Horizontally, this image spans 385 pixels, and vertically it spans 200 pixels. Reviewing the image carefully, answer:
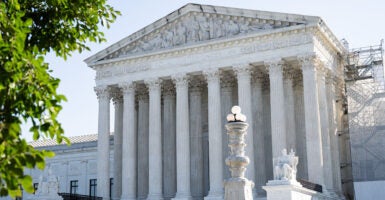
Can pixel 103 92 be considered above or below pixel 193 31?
below

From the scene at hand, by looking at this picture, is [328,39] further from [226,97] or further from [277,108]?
[226,97]

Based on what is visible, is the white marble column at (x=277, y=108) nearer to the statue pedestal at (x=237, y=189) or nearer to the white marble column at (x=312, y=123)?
the white marble column at (x=312, y=123)

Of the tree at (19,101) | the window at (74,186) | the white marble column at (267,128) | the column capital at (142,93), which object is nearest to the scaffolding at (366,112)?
the white marble column at (267,128)

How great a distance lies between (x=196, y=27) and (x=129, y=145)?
11.6m

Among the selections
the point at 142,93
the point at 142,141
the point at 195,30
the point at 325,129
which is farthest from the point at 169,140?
the point at 325,129

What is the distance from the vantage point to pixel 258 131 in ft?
163

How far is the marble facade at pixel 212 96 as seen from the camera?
4609 centimetres

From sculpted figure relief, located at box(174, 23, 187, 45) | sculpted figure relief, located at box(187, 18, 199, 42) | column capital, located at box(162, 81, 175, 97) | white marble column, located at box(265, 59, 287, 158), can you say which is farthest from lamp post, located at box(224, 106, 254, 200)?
column capital, located at box(162, 81, 175, 97)

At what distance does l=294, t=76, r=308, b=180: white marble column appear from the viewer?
49.0m

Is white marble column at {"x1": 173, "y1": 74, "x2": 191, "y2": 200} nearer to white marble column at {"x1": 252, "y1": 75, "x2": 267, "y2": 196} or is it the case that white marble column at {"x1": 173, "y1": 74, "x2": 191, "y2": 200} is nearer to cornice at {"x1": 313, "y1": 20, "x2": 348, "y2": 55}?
white marble column at {"x1": 252, "y1": 75, "x2": 267, "y2": 196}

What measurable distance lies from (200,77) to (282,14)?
31.0 feet

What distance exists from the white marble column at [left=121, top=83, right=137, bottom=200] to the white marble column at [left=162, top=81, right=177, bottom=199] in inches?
113

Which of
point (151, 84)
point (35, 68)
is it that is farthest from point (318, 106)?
point (35, 68)

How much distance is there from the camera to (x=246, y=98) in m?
47.4
